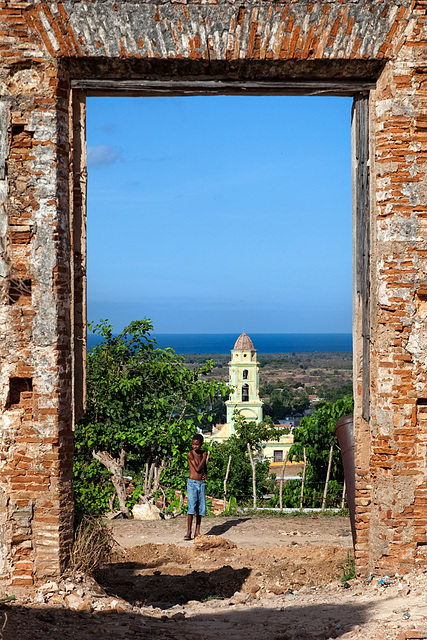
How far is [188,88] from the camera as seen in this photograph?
18.3 feet

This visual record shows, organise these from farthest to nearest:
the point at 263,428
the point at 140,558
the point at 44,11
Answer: the point at 263,428, the point at 140,558, the point at 44,11

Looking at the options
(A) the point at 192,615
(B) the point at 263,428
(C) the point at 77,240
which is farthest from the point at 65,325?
(B) the point at 263,428

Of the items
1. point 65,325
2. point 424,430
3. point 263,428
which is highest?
point 65,325

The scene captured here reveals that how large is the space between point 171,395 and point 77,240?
6.28 m

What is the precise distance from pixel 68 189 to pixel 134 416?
21.1ft

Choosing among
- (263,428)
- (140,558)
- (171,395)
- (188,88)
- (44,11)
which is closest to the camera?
(44,11)

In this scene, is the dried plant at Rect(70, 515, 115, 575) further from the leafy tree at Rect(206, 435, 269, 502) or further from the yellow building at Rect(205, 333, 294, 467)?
the yellow building at Rect(205, 333, 294, 467)

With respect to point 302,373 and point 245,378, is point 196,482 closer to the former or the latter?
point 245,378

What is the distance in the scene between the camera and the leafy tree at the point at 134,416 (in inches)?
436

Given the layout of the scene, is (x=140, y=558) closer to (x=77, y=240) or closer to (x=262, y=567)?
(x=262, y=567)

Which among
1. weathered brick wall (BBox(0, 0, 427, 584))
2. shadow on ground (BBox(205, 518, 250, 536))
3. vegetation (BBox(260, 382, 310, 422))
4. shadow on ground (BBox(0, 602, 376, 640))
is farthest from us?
vegetation (BBox(260, 382, 310, 422))

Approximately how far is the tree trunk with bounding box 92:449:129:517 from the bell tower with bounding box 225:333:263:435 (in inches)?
1650

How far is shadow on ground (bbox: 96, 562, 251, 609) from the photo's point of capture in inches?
250

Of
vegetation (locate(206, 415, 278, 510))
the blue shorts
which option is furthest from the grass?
vegetation (locate(206, 415, 278, 510))
